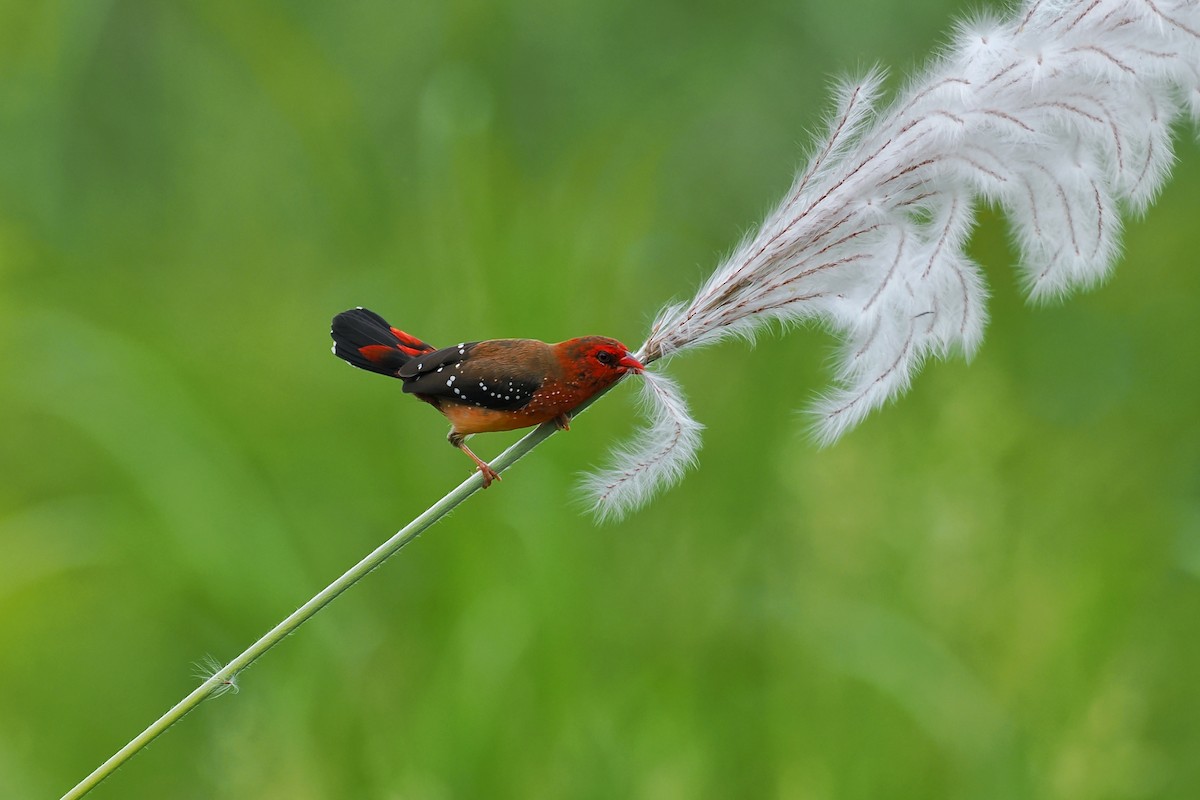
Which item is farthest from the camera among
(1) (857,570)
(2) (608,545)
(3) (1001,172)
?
(2) (608,545)

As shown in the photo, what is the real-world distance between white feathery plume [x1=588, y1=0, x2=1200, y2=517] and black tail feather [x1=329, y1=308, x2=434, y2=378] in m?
0.28

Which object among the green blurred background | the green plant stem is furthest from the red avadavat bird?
the green blurred background

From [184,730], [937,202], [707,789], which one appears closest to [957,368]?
[707,789]

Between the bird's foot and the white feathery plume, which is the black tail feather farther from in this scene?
→ the white feathery plume

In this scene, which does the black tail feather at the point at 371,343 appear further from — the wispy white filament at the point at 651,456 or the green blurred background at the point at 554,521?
the green blurred background at the point at 554,521

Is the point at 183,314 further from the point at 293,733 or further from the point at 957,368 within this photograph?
the point at 957,368

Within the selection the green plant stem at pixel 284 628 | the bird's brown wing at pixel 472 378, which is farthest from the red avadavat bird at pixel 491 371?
the green plant stem at pixel 284 628

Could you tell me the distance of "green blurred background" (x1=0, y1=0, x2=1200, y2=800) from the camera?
2385mm

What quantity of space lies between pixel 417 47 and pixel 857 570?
2.61 m

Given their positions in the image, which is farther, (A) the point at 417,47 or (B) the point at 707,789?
(A) the point at 417,47

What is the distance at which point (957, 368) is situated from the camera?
8.63 feet

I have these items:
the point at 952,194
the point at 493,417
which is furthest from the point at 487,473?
the point at 952,194

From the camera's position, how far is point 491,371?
1.39 metres

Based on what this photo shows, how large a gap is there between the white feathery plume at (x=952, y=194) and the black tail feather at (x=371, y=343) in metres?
0.28
